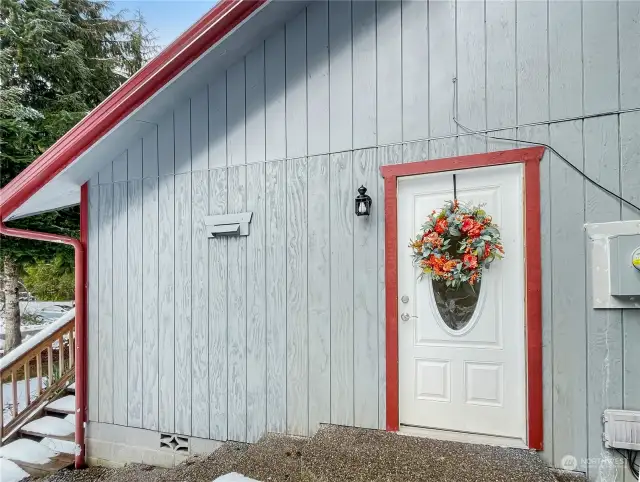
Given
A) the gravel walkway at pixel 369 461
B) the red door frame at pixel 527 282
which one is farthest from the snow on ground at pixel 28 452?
the red door frame at pixel 527 282

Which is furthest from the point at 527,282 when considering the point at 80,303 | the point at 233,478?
the point at 80,303

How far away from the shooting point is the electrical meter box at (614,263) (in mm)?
2193

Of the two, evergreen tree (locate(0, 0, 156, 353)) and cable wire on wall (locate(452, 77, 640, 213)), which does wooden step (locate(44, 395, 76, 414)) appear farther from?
cable wire on wall (locate(452, 77, 640, 213))

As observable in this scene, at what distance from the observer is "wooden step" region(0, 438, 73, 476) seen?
12.3ft

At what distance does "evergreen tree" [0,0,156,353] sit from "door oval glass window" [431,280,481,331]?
216 inches

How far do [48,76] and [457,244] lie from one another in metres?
6.75

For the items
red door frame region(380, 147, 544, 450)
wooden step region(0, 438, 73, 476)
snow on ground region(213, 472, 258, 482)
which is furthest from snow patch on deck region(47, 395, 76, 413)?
red door frame region(380, 147, 544, 450)

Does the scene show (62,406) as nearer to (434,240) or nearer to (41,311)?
(41,311)

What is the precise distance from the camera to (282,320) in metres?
3.07

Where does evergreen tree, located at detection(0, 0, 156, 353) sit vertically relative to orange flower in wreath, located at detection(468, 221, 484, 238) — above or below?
above

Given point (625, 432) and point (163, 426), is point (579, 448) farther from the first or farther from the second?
point (163, 426)

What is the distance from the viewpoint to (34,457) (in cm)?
390

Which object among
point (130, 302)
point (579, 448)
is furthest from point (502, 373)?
point (130, 302)

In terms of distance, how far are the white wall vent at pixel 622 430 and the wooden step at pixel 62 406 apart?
4829 millimetres
